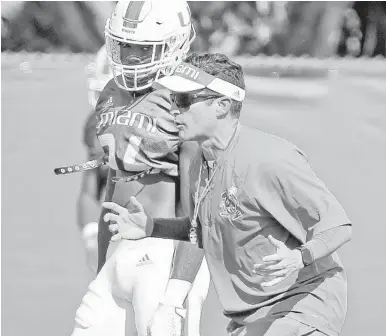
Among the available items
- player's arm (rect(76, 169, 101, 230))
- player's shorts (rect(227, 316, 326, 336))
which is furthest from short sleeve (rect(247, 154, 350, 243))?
player's arm (rect(76, 169, 101, 230))

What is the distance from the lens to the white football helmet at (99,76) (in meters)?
4.61

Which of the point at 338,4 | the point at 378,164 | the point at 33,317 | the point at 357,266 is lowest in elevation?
the point at 33,317

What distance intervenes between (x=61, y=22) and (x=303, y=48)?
1.58m

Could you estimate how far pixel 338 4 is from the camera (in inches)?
256

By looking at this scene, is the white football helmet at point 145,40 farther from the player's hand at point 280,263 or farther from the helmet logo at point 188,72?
the player's hand at point 280,263

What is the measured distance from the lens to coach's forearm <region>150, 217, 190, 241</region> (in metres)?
3.54

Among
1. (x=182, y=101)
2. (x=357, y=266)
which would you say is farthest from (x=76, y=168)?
(x=357, y=266)

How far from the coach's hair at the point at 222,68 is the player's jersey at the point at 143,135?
530 millimetres

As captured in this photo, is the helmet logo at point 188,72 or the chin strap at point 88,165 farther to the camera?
the chin strap at point 88,165

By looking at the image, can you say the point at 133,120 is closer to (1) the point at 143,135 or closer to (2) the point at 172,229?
(1) the point at 143,135

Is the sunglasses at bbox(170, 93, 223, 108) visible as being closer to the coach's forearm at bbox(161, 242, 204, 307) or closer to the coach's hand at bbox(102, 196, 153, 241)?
the coach's hand at bbox(102, 196, 153, 241)

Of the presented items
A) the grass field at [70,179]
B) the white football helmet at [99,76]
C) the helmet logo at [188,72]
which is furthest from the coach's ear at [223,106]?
the grass field at [70,179]

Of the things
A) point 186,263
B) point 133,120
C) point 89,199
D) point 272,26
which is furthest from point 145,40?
point 272,26

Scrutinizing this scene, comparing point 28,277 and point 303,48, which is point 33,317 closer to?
point 28,277
